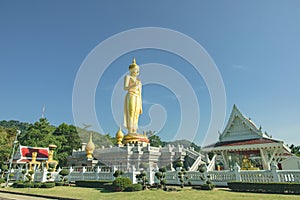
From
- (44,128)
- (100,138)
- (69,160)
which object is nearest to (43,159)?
(69,160)

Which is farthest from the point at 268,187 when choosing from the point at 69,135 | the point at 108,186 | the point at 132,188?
the point at 69,135

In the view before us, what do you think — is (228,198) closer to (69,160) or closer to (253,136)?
(253,136)

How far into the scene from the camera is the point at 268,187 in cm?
1236

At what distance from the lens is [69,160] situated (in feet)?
117

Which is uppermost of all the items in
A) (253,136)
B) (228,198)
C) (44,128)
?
(44,128)

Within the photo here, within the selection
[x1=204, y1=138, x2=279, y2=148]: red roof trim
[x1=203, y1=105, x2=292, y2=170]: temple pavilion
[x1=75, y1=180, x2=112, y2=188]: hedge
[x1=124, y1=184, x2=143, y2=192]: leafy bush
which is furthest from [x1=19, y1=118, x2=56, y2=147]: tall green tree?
[x1=204, y1=138, x2=279, y2=148]: red roof trim

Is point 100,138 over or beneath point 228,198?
over

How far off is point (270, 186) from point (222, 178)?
11.4 feet

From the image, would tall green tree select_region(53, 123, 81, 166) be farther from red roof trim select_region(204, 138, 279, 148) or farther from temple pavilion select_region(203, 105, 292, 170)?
red roof trim select_region(204, 138, 279, 148)

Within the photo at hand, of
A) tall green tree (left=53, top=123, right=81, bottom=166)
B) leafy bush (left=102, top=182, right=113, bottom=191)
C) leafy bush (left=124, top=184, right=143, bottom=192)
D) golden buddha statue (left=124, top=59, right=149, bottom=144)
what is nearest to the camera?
leafy bush (left=124, top=184, right=143, bottom=192)

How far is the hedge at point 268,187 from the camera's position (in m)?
11.6

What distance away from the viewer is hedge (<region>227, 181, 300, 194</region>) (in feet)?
38.1

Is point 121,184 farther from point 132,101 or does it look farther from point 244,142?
point 132,101

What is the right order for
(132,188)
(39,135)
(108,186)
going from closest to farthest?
(132,188) → (108,186) → (39,135)
